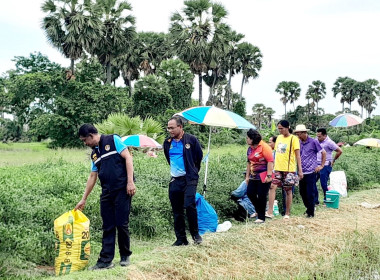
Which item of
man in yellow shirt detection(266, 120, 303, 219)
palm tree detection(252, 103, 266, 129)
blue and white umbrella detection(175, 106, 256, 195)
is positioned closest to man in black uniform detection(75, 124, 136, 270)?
blue and white umbrella detection(175, 106, 256, 195)

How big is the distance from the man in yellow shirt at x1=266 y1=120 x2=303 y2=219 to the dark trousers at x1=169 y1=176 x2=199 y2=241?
2.72 meters

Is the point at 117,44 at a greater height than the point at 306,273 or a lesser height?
greater

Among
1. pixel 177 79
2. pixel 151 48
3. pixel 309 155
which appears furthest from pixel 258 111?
pixel 309 155

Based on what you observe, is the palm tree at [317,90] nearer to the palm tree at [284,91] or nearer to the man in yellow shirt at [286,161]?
the palm tree at [284,91]

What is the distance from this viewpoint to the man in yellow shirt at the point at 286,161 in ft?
26.2

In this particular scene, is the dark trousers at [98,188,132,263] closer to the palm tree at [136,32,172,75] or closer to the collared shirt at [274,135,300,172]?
the collared shirt at [274,135,300,172]

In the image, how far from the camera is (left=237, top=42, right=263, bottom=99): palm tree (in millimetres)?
49812

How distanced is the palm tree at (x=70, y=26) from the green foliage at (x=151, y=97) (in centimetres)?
493

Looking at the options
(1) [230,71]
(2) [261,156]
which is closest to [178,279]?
(2) [261,156]

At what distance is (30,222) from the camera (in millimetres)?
5516

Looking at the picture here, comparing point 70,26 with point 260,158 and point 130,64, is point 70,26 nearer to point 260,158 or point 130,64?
point 130,64

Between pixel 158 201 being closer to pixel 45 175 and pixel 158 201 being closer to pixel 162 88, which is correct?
pixel 45 175

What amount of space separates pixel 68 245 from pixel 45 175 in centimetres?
337

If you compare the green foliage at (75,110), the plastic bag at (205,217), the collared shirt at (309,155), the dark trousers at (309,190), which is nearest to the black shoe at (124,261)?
the plastic bag at (205,217)
